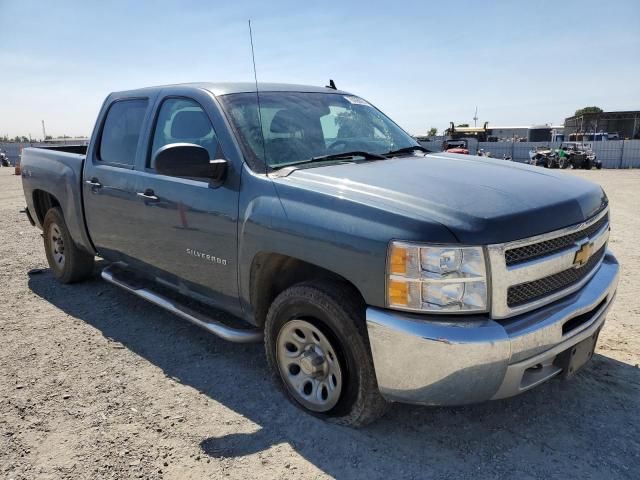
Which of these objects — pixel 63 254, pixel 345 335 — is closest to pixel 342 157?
pixel 345 335

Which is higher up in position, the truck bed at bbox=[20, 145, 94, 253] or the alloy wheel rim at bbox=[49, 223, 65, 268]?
the truck bed at bbox=[20, 145, 94, 253]

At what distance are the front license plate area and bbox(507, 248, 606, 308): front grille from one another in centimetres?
32

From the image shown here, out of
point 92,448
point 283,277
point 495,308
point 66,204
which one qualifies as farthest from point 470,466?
point 66,204

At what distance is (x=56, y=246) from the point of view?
5.45 meters

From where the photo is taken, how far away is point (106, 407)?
3080 millimetres

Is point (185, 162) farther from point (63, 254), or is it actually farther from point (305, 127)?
point (63, 254)

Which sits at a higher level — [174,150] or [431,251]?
[174,150]

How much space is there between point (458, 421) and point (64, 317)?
3.50 m

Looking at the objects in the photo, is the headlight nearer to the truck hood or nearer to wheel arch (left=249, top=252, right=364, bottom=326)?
the truck hood

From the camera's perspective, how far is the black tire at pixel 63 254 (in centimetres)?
514

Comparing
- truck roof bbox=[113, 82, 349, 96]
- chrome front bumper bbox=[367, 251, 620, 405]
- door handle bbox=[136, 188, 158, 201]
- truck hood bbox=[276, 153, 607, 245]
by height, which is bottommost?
chrome front bumper bbox=[367, 251, 620, 405]

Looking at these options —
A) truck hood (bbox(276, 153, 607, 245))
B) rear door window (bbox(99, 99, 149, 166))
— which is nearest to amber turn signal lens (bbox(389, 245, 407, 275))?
truck hood (bbox(276, 153, 607, 245))

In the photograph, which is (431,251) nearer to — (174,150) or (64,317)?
(174,150)

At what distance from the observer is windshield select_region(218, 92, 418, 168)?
10.5ft
